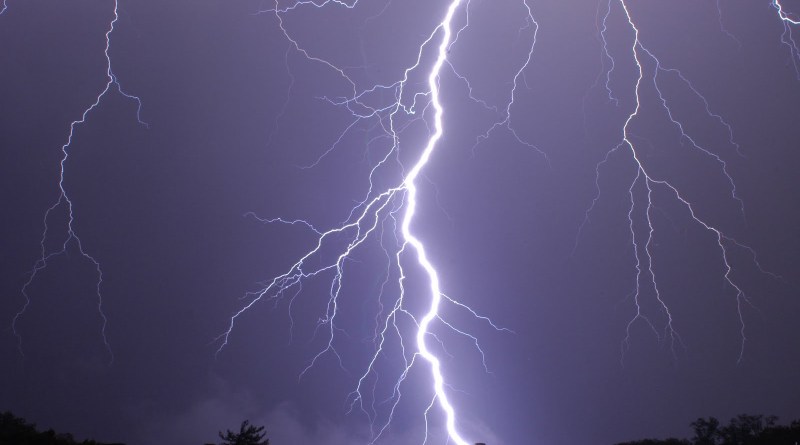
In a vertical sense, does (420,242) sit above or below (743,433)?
above

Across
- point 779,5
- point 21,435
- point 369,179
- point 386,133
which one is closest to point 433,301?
point 369,179

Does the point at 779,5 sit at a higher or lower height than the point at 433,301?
higher

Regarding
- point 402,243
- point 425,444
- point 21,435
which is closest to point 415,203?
point 402,243

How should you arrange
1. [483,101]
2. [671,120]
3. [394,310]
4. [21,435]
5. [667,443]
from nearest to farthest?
[21,435] < [667,443] < [671,120] < [483,101] < [394,310]

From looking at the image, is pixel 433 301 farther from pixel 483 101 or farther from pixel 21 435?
pixel 21 435

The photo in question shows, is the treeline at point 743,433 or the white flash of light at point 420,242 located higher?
the white flash of light at point 420,242

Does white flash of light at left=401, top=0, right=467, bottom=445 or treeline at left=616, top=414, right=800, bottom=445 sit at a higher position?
white flash of light at left=401, top=0, right=467, bottom=445

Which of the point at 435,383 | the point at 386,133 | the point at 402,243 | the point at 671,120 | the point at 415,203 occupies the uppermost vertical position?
the point at 386,133

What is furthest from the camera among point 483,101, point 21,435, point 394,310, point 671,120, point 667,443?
point 394,310

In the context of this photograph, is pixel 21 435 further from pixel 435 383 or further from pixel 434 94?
pixel 434 94

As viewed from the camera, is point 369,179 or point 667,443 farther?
point 369,179
